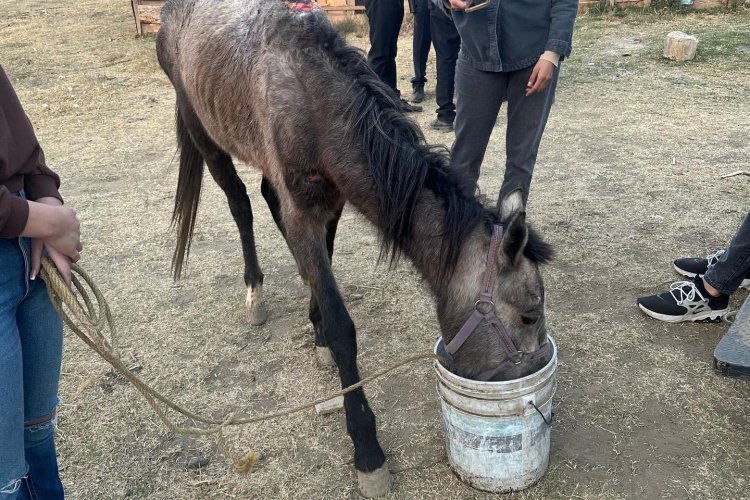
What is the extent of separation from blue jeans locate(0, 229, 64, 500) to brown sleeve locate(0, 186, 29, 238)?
81 millimetres

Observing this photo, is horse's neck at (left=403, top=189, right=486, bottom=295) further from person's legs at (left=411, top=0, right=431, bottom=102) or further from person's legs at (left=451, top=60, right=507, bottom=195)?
person's legs at (left=411, top=0, right=431, bottom=102)

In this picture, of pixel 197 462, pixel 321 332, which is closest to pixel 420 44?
pixel 321 332

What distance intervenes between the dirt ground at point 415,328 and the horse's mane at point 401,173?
85 centimetres

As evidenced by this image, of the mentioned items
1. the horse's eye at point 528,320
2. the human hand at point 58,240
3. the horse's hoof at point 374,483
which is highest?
the human hand at point 58,240

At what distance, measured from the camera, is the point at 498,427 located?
2.04m

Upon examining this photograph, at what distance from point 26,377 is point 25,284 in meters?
0.29

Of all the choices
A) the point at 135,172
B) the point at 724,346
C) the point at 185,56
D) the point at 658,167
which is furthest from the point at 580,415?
the point at 135,172

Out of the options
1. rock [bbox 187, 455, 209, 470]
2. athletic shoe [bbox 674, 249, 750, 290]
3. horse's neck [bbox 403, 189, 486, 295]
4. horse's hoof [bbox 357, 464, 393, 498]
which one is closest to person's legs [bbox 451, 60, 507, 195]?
horse's neck [bbox 403, 189, 486, 295]

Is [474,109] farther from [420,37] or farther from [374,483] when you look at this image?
Answer: [420,37]

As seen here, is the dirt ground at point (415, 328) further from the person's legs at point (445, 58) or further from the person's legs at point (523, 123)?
the person's legs at point (523, 123)

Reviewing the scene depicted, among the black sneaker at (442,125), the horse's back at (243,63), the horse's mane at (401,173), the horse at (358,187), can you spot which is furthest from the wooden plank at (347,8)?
the horse's mane at (401,173)

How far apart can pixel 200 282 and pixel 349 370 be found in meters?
1.79

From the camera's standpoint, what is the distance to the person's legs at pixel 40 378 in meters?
1.50

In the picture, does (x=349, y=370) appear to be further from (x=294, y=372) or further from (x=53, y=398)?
(x=53, y=398)
